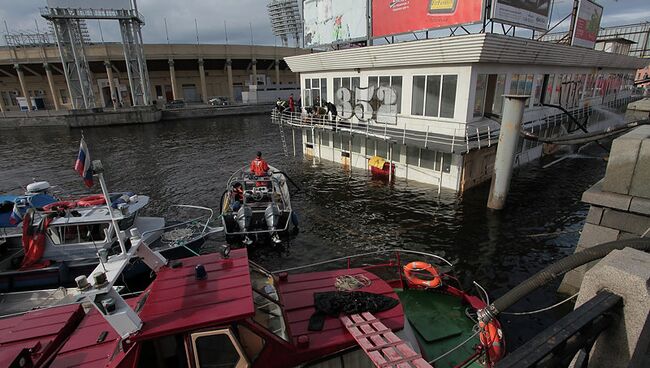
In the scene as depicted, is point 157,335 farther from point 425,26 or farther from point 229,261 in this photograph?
point 425,26

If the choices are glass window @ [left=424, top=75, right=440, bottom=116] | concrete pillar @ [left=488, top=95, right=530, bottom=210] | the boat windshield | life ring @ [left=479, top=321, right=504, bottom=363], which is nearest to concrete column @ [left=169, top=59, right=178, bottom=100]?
glass window @ [left=424, top=75, right=440, bottom=116]

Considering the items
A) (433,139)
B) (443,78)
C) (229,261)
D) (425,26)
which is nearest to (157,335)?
(229,261)

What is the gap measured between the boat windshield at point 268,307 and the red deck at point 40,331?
3.74m

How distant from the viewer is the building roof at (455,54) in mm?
17906

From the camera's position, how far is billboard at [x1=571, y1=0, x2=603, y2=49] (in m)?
28.8

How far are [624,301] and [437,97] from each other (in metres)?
19.3

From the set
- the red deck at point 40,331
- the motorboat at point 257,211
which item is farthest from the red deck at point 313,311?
the motorboat at point 257,211

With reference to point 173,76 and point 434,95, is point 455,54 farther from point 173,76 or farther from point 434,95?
point 173,76

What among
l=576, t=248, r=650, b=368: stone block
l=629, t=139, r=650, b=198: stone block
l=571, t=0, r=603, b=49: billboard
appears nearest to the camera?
l=576, t=248, r=650, b=368: stone block

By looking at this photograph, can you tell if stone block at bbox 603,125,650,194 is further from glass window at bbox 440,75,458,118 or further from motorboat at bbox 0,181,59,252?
motorboat at bbox 0,181,59,252

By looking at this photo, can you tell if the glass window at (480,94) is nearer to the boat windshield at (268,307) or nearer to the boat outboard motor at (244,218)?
the boat outboard motor at (244,218)

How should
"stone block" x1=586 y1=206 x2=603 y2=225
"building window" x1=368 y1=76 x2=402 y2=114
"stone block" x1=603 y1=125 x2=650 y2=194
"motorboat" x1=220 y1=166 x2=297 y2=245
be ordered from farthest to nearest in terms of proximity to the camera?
"building window" x1=368 y1=76 x2=402 y2=114 → "motorboat" x1=220 y1=166 x2=297 y2=245 → "stone block" x1=586 y1=206 x2=603 y2=225 → "stone block" x1=603 y1=125 x2=650 y2=194

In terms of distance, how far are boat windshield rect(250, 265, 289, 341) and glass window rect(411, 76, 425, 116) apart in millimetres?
18443

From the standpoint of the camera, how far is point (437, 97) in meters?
20.9
